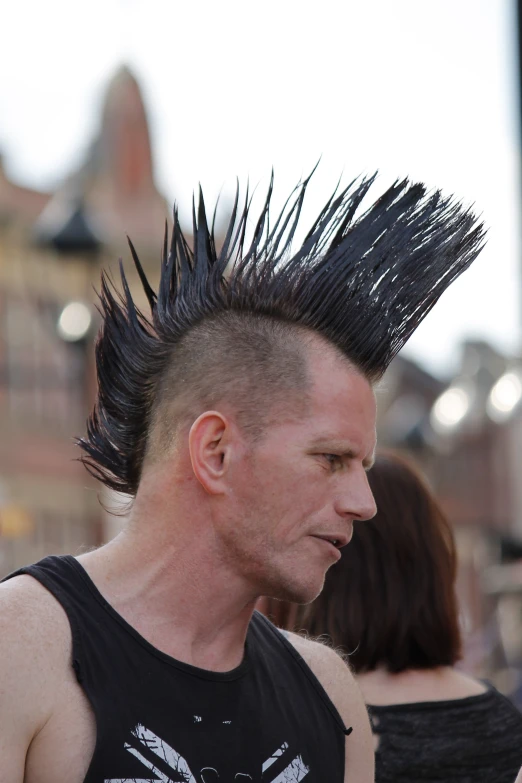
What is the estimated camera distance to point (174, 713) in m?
2.05

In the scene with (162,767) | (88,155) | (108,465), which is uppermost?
(108,465)

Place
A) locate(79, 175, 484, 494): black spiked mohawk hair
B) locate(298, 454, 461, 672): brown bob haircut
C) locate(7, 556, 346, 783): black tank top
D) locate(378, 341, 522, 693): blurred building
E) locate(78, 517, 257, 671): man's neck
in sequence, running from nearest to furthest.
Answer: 1. locate(7, 556, 346, 783): black tank top
2. locate(78, 517, 257, 671): man's neck
3. locate(79, 175, 484, 494): black spiked mohawk hair
4. locate(298, 454, 461, 672): brown bob haircut
5. locate(378, 341, 522, 693): blurred building

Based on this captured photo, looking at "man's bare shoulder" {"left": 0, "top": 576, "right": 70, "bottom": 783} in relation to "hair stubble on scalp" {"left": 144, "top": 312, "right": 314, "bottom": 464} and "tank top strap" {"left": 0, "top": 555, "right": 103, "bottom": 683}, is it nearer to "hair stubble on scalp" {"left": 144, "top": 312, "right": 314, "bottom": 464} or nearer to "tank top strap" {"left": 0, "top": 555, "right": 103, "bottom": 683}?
"tank top strap" {"left": 0, "top": 555, "right": 103, "bottom": 683}

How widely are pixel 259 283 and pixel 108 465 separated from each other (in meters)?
0.46

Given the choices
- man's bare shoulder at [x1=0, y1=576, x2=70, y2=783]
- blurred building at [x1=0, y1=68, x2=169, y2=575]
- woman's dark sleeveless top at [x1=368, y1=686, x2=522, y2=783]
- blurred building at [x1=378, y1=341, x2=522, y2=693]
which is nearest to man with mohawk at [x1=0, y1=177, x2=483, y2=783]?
man's bare shoulder at [x1=0, y1=576, x2=70, y2=783]

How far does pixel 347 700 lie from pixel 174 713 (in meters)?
0.49

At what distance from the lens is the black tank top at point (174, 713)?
198cm

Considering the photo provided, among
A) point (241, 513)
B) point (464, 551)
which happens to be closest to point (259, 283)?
point (241, 513)

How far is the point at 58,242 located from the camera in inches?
388

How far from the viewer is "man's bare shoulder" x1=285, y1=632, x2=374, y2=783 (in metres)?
2.38

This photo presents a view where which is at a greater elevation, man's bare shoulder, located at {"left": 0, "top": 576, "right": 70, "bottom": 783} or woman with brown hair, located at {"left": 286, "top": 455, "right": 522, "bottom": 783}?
man's bare shoulder, located at {"left": 0, "top": 576, "right": 70, "bottom": 783}

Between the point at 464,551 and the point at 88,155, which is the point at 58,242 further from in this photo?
the point at 464,551

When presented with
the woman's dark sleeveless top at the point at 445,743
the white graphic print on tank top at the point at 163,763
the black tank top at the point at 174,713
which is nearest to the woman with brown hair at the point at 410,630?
the woman's dark sleeveless top at the point at 445,743

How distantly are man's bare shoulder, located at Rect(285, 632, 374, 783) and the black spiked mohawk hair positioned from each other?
1.59 ft
